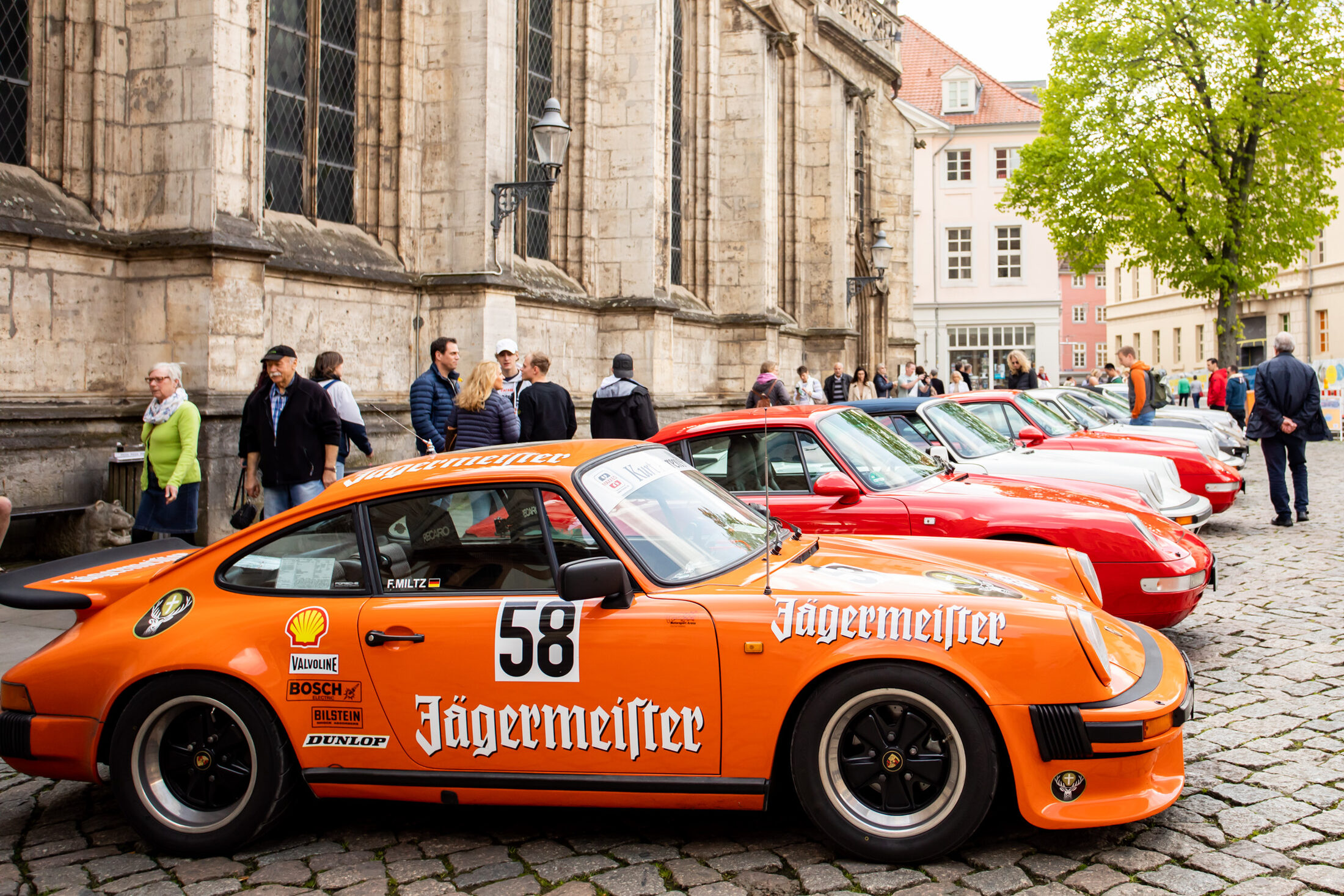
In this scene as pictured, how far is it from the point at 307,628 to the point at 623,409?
7.03 meters

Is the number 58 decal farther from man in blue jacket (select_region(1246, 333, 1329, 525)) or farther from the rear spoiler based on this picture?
man in blue jacket (select_region(1246, 333, 1329, 525))

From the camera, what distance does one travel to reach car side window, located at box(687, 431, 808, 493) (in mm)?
7086

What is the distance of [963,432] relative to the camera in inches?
367

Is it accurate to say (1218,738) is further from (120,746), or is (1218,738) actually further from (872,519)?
(120,746)

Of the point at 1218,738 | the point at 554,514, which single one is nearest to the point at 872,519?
the point at 1218,738

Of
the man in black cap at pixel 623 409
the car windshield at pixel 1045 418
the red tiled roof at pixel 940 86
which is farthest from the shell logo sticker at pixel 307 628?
the red tiled roof at pixel 940 86

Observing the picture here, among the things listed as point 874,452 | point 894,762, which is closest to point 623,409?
point 874,452

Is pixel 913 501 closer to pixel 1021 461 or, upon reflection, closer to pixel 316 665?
pixel 1021 461

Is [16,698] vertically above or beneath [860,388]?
beneath

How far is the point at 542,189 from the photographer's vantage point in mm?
16844

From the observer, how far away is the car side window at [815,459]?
6.98 m

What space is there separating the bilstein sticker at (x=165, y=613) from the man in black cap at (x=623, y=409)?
267 inches

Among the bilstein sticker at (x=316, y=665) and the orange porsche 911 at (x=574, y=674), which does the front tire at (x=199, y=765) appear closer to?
the orange porsche 911 at (x=574, y=674)

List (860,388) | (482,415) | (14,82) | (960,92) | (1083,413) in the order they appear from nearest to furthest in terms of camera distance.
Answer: (482,415) < (14,82) < (1083,413) < (860,388) < (960,92)
